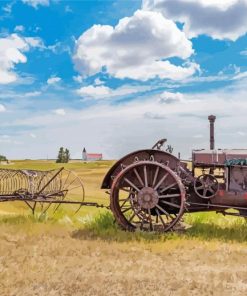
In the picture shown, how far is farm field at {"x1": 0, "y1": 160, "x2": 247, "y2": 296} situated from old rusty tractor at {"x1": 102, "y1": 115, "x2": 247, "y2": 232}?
62cm

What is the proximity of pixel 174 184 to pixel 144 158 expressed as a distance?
102 centimetres

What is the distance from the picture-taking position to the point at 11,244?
9.66 m

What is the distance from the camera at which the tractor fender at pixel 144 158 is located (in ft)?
35.1

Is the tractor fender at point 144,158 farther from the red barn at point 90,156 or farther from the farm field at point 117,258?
the red barn at point 90,156

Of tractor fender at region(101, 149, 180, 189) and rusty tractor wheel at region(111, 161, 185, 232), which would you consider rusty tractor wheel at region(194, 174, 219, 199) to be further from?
tractor fender at region(101, 149, 180, 189)

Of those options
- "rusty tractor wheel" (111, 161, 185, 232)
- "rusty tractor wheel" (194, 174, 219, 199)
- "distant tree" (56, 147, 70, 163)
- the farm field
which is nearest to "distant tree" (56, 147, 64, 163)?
"distant tree" (56, 147, 70, 163)

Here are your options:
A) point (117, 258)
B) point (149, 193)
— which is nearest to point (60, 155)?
point (149, 193)

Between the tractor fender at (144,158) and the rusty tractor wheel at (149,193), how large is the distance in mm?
252

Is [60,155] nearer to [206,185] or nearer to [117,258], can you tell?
[206,185]

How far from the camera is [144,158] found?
1084 cm

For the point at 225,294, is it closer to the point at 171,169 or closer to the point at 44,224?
the point at 171,169

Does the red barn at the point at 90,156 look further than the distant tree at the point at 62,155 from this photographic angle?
Yes

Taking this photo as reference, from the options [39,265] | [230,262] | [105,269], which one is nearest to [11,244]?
[39,265]

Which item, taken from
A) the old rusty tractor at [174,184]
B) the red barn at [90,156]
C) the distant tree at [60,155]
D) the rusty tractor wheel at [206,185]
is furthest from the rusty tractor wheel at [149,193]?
the red barn at [90,156]
